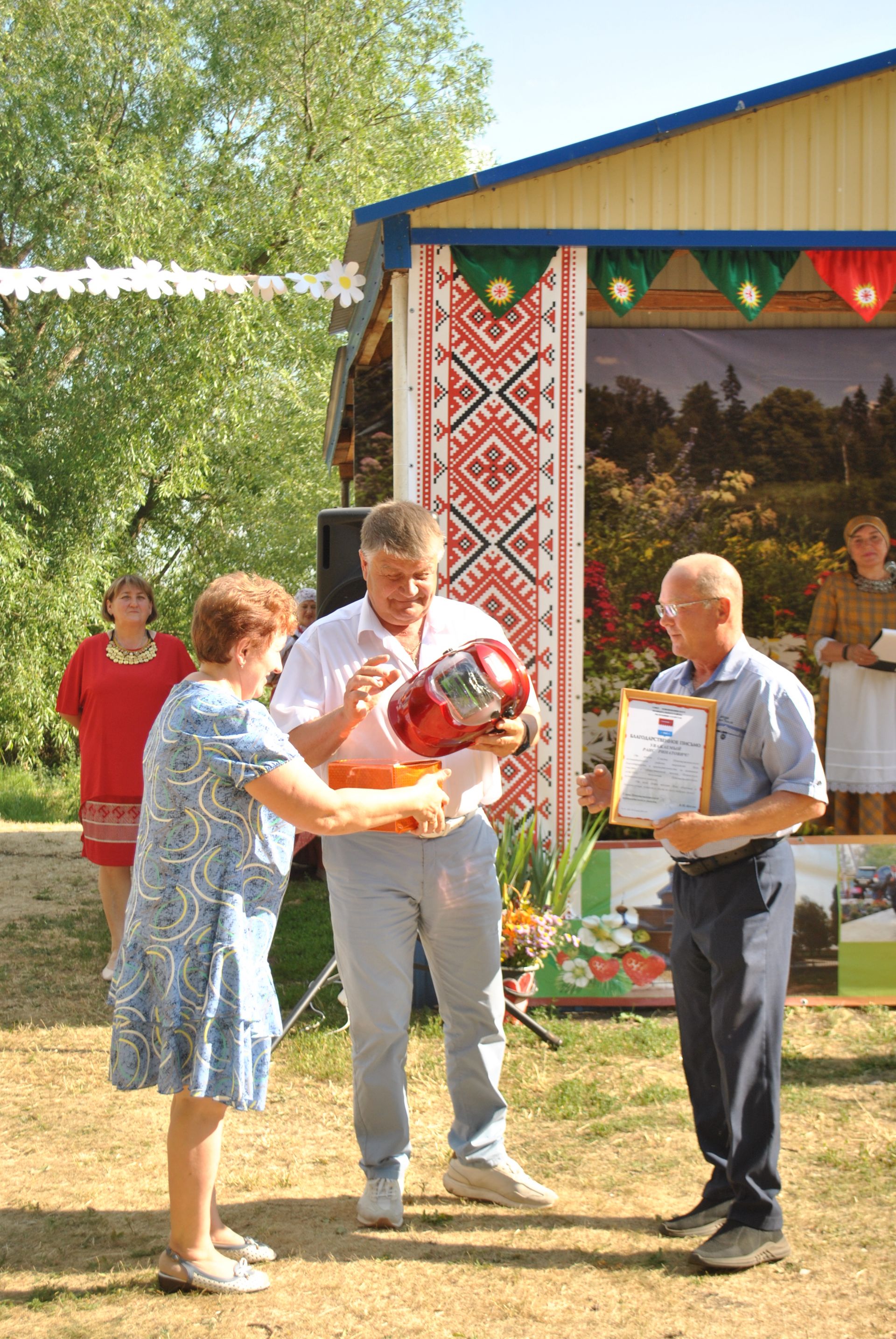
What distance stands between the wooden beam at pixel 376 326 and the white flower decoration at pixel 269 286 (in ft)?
1.70

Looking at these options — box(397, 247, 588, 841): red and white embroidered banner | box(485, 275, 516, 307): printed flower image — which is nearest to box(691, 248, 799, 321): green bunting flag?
box(397, 247, 588, 841): red and white embroidered banner

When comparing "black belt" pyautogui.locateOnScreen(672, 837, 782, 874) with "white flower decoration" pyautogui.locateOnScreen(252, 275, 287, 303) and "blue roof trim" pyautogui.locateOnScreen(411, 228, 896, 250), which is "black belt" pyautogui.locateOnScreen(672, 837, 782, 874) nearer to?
"blue roof trim" pyautogui.locateOnScreen(411, 228, 896, 250)

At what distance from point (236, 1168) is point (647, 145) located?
450 centimetres

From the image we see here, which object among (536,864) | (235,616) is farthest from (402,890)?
(536,864)

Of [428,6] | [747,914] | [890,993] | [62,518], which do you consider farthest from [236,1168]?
[428,6]

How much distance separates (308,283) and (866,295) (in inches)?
109

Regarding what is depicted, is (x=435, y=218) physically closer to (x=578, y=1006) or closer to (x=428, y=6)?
(x=578, y=1006)

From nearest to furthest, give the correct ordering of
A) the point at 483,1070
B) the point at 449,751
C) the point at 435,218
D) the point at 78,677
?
the point at 449,751, the point at 483,1070, the point at 435,218, the point at 78,677

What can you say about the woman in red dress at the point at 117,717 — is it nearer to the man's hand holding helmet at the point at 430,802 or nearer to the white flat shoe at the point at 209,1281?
the white flat shoe at the point at 209,1281

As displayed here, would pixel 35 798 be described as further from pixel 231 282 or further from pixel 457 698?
pixel 457 698

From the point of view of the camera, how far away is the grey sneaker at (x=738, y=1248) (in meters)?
2.99

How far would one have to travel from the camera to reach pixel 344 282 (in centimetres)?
604

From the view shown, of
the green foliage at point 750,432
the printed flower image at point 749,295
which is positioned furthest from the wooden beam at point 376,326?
the printed flower image at point 749,295

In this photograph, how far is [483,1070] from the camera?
3393 millimetres
